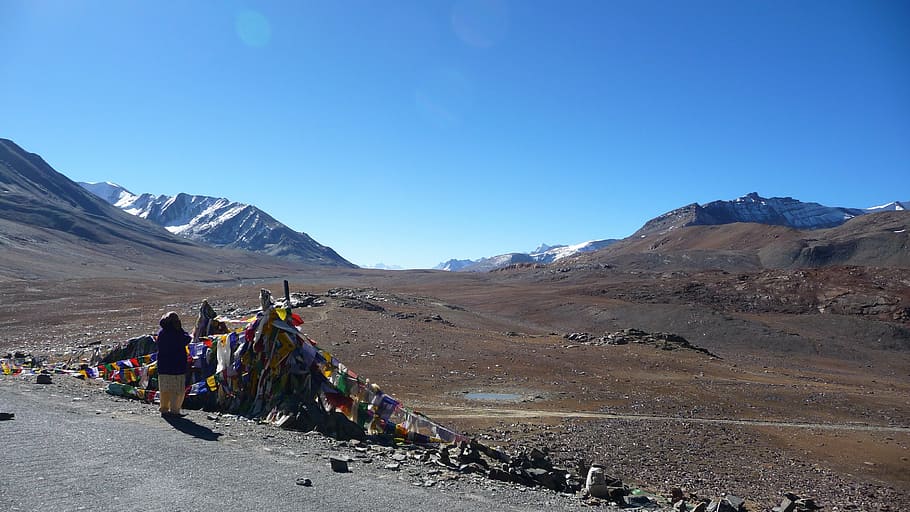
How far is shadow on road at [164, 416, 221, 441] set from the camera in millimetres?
8740

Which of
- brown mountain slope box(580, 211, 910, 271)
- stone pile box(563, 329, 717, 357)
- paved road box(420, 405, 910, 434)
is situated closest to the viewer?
paved road box(420, 405, 910, 434)

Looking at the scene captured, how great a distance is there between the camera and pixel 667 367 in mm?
26938

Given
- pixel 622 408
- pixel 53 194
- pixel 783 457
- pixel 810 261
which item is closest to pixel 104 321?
pixel 622 408

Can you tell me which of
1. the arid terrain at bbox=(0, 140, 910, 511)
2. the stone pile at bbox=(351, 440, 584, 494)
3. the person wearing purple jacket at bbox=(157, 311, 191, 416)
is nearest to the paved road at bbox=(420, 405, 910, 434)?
the arid terrain at bbox=(0, 140, 910, 511)

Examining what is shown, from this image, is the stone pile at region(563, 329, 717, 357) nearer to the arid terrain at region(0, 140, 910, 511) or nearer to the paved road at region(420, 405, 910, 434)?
the arid terrain at region(0, 140, 910, 511)

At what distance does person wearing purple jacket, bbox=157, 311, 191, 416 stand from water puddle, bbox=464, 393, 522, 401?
1025 centimetres

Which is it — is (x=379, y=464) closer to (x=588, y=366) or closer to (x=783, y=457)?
(x=783, y=457)

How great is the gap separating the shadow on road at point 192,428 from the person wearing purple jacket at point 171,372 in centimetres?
30

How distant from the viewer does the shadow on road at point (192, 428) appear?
874 centimetres

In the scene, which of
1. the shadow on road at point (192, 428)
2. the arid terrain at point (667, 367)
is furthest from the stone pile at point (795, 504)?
the shadow on road at point (192, 428)

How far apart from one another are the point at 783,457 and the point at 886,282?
46728 mm

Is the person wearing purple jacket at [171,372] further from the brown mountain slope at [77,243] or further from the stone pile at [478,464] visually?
the brown mountain slope at [77,243]

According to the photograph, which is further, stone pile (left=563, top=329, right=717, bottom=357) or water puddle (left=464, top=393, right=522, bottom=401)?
stone pile (left=563, top=329, right=717, bottom=357)

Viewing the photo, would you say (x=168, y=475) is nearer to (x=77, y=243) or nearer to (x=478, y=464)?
(x=478, y=464)
